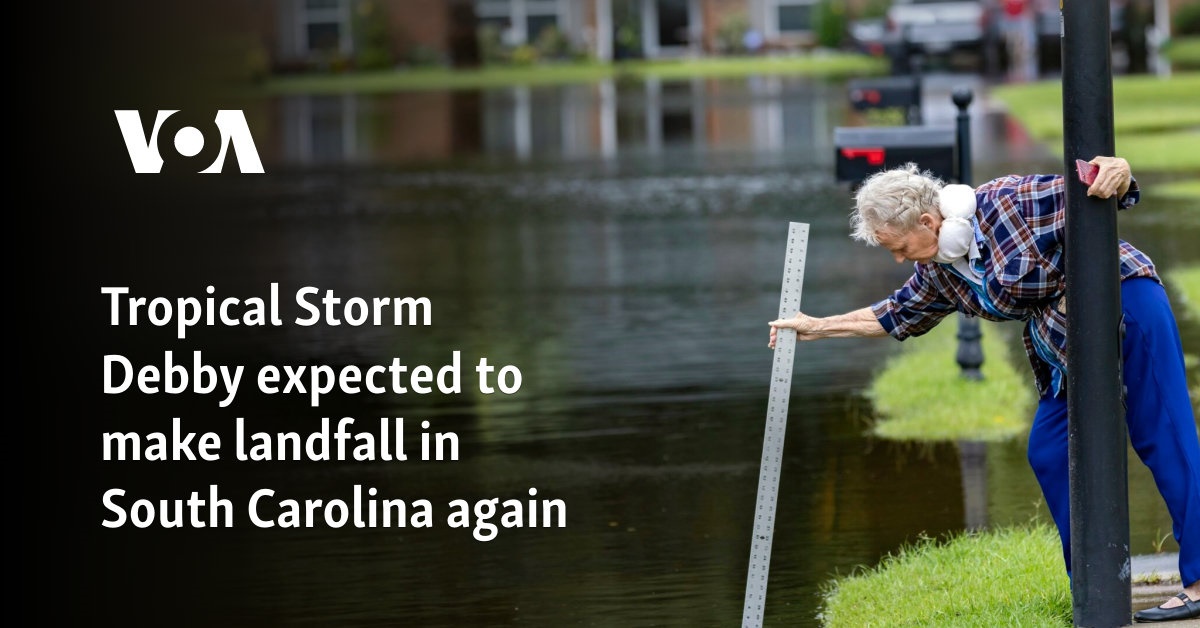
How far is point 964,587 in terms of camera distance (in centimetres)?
630

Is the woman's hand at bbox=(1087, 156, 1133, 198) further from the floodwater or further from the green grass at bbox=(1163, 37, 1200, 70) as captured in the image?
the green grass at bbox=(1163, 37, 1200, 70)

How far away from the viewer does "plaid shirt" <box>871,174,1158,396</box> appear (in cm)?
522

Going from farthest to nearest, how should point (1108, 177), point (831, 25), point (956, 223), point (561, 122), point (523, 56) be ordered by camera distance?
point (523, 56) → point (831, 25) → point (561, 122) → point (956, 223) → point (1108, 177)

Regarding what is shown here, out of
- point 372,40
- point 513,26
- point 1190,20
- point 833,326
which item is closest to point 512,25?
point 513,26

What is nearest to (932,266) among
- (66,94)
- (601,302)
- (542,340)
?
(542,340)

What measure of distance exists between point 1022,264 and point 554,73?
161 feet

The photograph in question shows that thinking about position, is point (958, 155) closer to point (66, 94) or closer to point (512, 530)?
point (512, 530)

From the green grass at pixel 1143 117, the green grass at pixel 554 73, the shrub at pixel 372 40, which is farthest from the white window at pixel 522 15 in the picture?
the green grass at pixel 1143 117

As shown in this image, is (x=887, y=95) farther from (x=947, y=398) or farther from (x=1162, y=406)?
(x=1162, y=406)

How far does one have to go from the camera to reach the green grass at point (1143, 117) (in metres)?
20.9

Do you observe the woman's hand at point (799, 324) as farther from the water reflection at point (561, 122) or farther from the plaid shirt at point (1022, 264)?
the water reflection at point (561, 122)

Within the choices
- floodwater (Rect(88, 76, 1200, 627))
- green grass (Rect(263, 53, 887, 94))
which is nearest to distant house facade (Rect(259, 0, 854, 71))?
green grass (Rect(263, 53, 887, 94))

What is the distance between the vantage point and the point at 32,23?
5216 cm

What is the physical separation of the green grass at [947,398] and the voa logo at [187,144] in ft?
48.9
